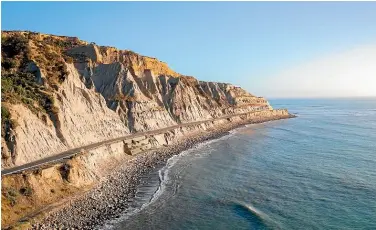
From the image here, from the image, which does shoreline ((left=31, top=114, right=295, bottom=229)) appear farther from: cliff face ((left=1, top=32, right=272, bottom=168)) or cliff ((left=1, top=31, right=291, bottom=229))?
cliff face ((left=1, top=32, right=272, bottom=168))

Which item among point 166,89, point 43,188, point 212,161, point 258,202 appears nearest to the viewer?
point 43,188

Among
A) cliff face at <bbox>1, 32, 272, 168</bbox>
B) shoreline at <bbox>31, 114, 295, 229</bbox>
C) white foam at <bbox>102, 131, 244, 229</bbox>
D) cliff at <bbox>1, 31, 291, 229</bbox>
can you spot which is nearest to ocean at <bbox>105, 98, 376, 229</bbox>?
white foam at <bbox>102, 131, 244, 229</bbox>

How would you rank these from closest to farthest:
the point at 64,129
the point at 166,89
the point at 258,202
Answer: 1. the point at 258,202
2. the point at 64,129
3. the point at 166,89

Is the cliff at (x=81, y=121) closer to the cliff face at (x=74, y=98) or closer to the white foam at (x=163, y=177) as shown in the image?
the cliff face at (x=74, y=98)

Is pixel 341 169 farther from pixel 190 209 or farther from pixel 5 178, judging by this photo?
pixel 5 178

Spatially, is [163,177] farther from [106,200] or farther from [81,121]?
[81,121]

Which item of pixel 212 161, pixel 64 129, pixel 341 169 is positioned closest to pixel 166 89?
pixel 212 161

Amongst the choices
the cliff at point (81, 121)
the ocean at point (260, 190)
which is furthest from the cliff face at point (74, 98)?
the ocean at point (260, 190)

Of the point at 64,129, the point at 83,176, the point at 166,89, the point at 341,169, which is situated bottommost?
the point at 341,169
